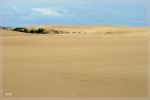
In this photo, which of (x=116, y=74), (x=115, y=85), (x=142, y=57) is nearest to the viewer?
(x=115, y=85)

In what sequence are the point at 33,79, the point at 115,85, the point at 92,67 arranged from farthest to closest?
the point at 92,67, the point at 33,79, the point at 115,85

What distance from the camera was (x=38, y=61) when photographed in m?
9.12

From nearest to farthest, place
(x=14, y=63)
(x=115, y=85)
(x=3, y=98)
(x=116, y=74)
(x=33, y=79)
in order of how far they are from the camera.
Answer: (x=3, y=98), (x=115, y=85), (x=33, y=79), (x=116, y=74), (x=14, y=63)

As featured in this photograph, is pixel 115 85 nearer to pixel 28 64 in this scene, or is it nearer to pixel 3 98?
pixel 3 98

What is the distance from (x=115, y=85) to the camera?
6.16m

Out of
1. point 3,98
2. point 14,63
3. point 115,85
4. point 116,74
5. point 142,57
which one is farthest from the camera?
point 142,57

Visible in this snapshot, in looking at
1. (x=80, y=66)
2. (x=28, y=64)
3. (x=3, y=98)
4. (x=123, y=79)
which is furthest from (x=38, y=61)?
(x=3, y=98)

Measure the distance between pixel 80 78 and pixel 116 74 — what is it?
927 mm

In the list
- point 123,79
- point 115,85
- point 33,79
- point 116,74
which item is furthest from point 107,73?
point 33,79

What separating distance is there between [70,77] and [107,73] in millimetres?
951

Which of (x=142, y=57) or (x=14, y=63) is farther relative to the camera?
(x=142, y=57)

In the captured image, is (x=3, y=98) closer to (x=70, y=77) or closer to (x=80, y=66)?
(x=70, y=77)

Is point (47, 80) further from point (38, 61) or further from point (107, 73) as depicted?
point (38, 61)

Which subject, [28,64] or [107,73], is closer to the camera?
[107,73]
